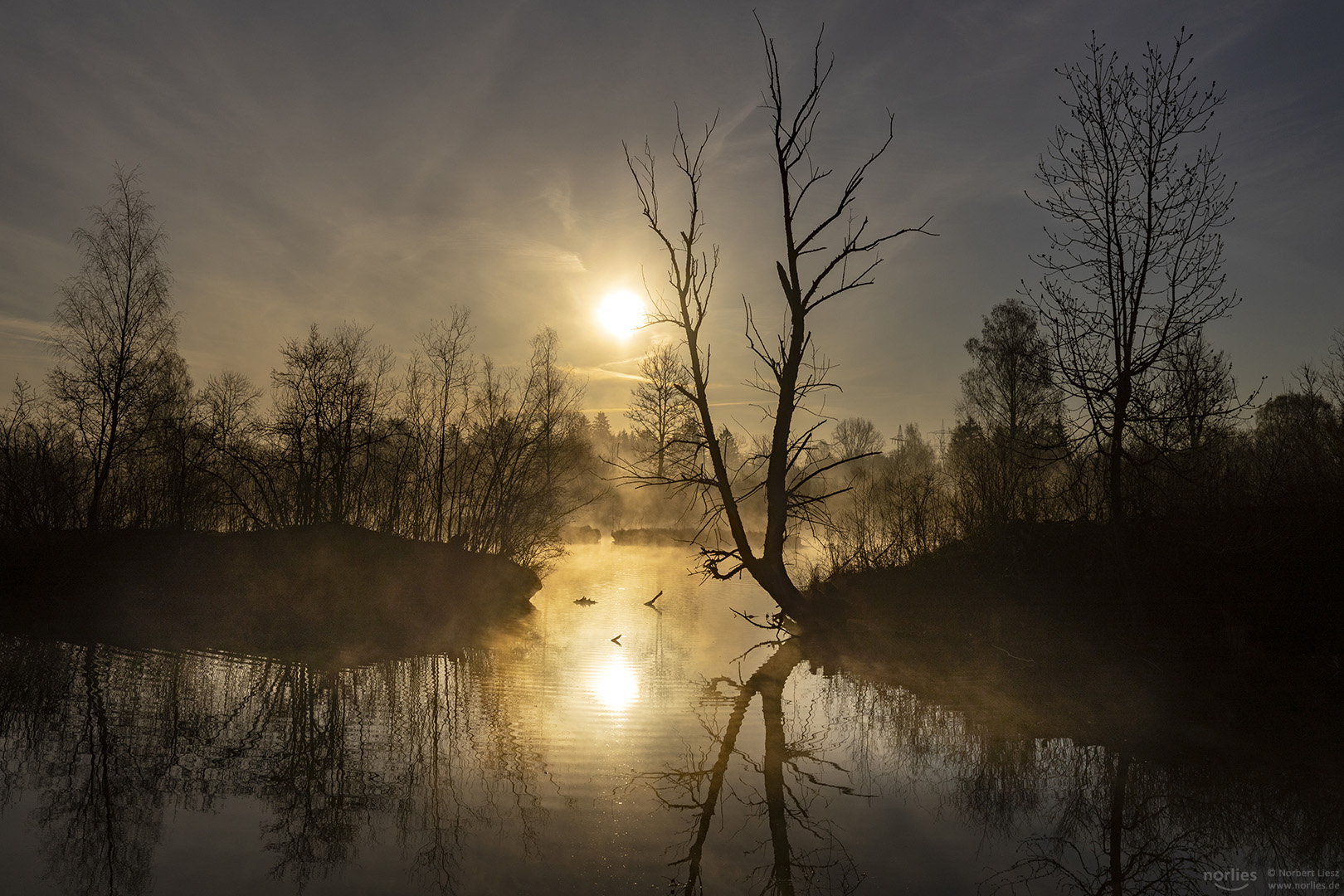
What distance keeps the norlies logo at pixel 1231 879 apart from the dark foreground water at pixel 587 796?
0.02 m

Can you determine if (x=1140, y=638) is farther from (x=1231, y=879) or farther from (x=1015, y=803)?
(x=1231, y=879)

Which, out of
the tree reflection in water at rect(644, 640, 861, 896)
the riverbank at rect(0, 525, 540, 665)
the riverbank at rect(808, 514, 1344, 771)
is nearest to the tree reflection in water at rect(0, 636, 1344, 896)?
the tree reflection in water at rect(644, 640, 861, 896)

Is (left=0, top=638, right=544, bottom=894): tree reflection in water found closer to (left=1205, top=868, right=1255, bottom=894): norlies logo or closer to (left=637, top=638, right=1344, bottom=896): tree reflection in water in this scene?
(left=637, top=638, right=1344, bottom=896): tree reflection in water

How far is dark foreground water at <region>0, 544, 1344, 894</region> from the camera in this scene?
5254 millimetres

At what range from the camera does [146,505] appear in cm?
2584

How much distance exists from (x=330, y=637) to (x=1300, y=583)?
52.3ft

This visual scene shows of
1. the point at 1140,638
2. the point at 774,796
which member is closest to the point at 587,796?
the point at 774,796

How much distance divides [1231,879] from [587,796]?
16.0 ft

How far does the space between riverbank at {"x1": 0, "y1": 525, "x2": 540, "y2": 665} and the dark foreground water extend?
3.25 meters

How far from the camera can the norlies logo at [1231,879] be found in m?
5.16

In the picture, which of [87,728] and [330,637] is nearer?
[87,728]

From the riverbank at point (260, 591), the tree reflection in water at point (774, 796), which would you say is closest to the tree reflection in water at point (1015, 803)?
the tree reflection in water at point (774, 796)

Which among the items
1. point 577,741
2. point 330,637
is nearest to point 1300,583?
point 577,741

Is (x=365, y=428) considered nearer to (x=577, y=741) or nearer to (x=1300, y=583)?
(x=577, y=741)
